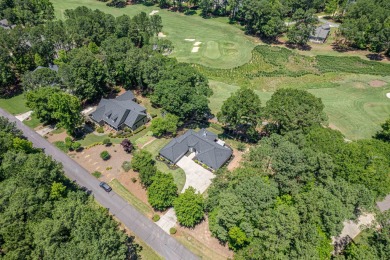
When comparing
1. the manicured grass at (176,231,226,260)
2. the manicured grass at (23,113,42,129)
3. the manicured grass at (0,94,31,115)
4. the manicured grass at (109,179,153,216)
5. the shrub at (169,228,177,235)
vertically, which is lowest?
the manicured grass at (0,94,31,115)

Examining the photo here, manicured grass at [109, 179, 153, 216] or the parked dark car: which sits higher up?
the parked dark car

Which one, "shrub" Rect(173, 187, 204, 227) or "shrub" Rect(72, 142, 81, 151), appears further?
"shrub" Rect(72, 142, 81, 151)

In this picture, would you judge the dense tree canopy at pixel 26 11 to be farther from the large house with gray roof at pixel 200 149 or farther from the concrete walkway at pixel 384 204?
the concrete walkway at pixel 384 204

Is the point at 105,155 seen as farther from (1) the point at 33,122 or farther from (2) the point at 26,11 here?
(2) the point at 26,11

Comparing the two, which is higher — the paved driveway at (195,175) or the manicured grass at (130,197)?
the paved driveway at (195,175)

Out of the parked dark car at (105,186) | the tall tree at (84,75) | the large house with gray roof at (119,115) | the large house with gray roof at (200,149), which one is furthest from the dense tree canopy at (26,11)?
the large house with gray roof at (200,149)

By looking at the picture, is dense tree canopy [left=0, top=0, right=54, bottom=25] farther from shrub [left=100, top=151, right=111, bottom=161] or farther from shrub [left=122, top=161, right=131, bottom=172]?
shrub [left=122, top=161, right=131, bottom=172]

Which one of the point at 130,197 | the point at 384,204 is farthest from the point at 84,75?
the point at 384,204

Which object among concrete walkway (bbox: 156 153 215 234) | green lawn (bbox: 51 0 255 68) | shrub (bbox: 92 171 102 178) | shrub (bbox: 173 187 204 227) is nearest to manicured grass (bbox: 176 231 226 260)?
shrub (bbox: 173 187 204 227)

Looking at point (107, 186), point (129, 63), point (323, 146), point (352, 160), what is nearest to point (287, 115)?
point (323, 146)
